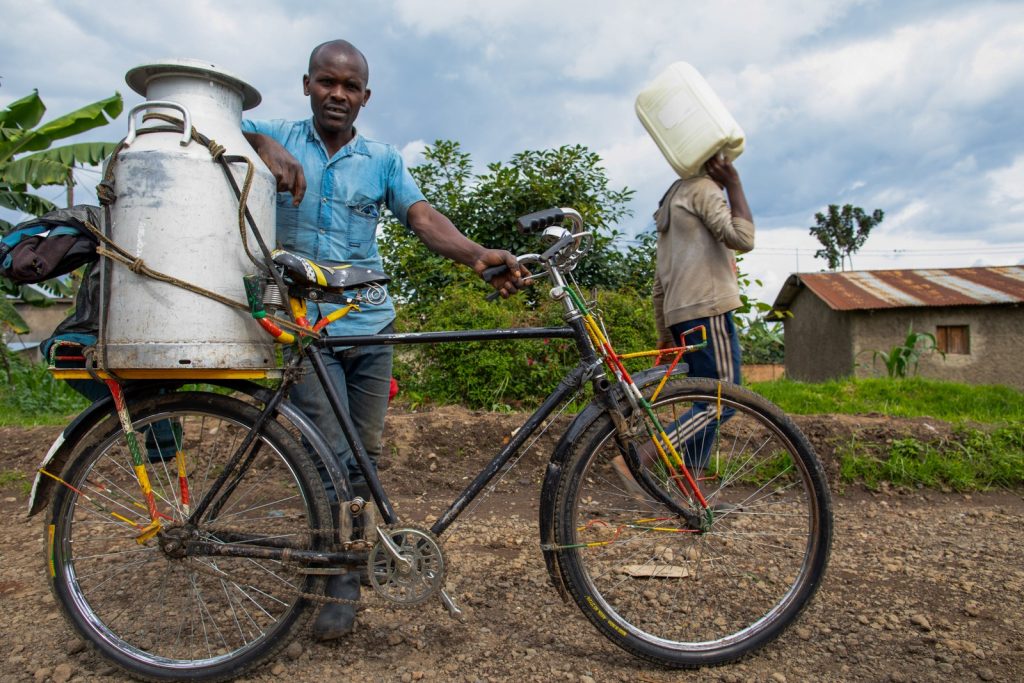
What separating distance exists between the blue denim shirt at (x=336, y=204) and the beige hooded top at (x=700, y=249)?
62.6 inches

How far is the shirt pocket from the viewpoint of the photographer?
8.45 ft

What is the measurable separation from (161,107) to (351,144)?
658 mm

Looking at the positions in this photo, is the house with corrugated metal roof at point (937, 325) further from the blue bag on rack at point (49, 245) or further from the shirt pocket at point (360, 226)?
the blue bag on rack at point (49, 245)

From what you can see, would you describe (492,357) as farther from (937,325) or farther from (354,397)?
(937,325)

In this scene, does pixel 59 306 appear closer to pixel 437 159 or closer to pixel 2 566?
pixel 437 159

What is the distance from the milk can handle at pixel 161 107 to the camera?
6.72 ft

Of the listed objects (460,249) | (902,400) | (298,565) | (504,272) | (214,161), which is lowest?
(902,400)

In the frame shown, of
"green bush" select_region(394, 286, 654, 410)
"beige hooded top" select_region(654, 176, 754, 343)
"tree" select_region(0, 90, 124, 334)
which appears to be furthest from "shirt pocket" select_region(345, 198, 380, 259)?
"tree" select_region(0, 90, 124, 334)

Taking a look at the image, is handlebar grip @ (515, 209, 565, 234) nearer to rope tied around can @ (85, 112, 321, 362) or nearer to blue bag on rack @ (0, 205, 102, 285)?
rope tied around can @ (85, 112, 321, 362)

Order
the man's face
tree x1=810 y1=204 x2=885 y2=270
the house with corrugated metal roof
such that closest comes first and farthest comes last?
the man's face, the house with corrugated metal roof, tree x1=810 y1=204 x2=885 y2=270

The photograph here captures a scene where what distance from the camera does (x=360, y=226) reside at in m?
2.60

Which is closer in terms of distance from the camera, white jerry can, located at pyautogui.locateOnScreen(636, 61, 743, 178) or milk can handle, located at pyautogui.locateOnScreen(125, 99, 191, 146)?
milk can handle, located at pyautogui.locateOnScreen(125, 99, 191, 146)

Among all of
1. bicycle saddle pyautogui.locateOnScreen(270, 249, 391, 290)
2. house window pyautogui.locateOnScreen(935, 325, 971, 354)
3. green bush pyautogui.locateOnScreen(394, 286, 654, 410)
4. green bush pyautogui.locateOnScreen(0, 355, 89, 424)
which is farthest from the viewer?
house window pyautogui.locateOnScreen(935, 325, 971, 354)

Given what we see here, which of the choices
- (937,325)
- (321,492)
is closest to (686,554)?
(321,492)
